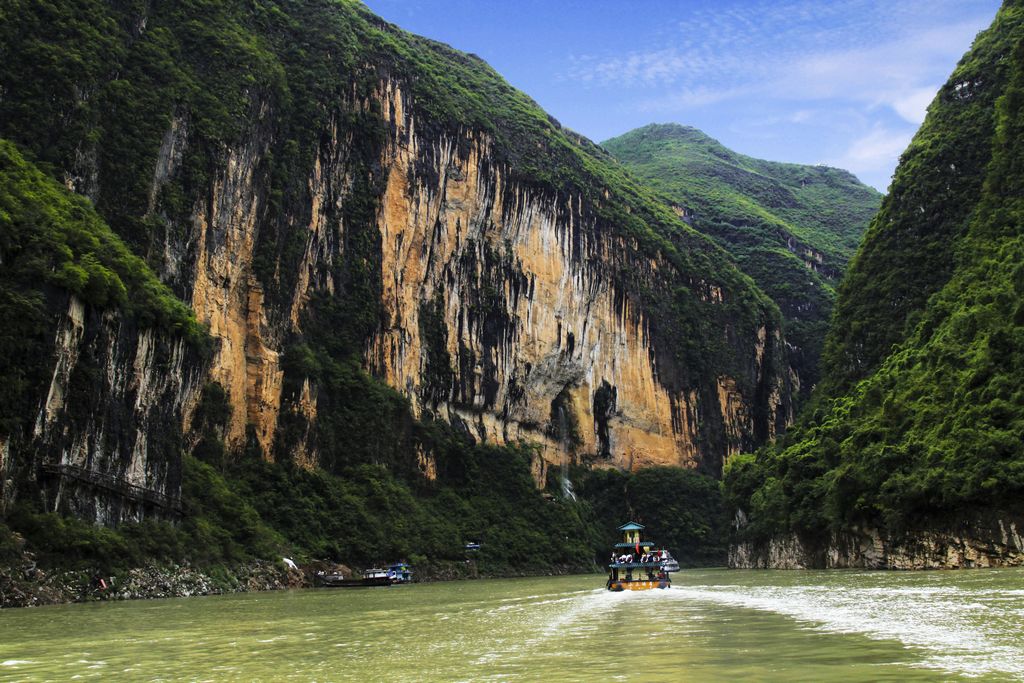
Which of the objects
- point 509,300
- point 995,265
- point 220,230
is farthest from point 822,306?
point 220,230

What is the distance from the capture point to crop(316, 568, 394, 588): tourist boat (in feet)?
169

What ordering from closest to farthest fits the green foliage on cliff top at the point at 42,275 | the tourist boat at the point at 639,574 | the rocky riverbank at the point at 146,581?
the rocky riverbank at the point at 146,581 → the green foliage on cliff top at the point at 42,275 → the tourist boat at the point at 639,574

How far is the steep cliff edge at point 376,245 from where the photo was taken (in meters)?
53.5

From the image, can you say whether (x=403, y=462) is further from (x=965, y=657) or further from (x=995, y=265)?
(x=965, y=657)

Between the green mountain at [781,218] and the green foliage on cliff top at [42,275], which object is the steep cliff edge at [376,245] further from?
the green mountain at [781,218]

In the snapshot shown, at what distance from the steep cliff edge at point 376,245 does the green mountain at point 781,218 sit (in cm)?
1105

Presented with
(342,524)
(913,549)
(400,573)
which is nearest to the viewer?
(913,549)

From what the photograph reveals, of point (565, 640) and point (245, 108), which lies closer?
point (565, 640)

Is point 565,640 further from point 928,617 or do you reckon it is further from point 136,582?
point 136,582

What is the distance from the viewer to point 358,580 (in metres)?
52.8

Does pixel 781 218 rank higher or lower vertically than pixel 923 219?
higher

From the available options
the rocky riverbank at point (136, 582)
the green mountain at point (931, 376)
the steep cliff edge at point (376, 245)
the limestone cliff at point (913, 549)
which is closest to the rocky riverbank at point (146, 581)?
the rocky riverbank at point (136, 582)

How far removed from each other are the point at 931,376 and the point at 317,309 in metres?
40.1

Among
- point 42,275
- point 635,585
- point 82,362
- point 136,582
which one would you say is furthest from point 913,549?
point 42,275
